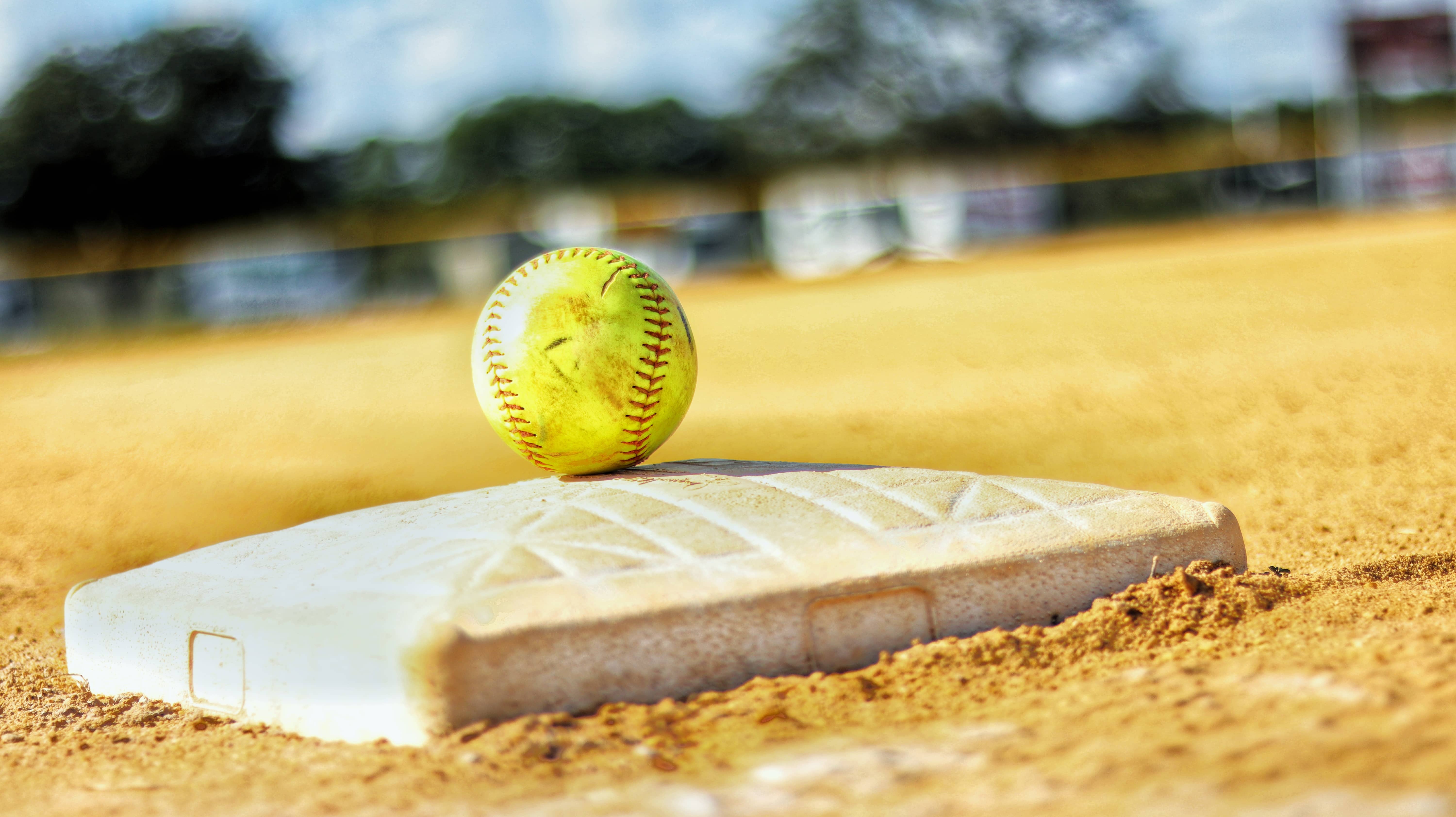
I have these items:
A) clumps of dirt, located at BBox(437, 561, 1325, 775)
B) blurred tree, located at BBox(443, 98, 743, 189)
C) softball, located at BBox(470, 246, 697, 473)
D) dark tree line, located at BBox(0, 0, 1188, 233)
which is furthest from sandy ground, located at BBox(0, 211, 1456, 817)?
blurred tree, located at BBox(443, 98, 743, 189)

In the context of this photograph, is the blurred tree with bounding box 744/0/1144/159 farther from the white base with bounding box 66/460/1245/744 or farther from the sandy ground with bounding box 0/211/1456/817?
the white base with bounding box 66/460/1245/744

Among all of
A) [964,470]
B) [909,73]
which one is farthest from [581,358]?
[909,73]

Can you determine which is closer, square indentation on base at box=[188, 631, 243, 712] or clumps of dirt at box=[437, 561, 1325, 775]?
clumps of dirt at box=[437, 561, 1325, 775]

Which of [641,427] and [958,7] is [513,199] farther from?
[641,427]

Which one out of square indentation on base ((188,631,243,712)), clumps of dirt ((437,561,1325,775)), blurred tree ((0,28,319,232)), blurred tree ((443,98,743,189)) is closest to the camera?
clumps of dirt ((437,561,1325,775))

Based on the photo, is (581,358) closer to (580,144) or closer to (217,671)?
(217,671)

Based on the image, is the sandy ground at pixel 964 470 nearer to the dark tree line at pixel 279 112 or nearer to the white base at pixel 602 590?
the white base at pixel 602 590

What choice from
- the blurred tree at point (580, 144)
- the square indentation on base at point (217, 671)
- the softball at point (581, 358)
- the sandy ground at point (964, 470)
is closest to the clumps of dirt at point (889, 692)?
the sandy ground at point (964, 470)
